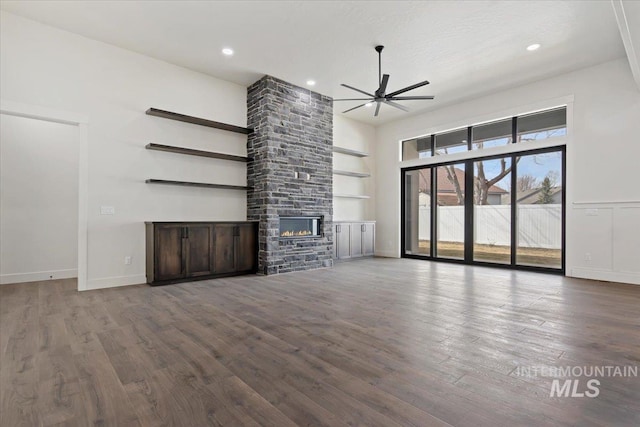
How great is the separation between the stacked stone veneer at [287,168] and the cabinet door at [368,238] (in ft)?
5.17

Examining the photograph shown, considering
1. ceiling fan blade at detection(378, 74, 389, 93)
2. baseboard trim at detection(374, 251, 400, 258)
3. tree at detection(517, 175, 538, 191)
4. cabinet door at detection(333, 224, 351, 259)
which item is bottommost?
baseboard trim at detection(374, 251, 400, 258)

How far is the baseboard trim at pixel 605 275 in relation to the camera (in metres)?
4.92

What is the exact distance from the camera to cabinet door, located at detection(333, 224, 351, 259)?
24.5 feet

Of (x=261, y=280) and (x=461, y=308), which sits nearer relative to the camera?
(x=461, y=308)

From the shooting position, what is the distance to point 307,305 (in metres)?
3.65

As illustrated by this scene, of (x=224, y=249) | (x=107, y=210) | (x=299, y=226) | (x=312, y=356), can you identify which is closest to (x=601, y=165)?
(x=299, y=226)

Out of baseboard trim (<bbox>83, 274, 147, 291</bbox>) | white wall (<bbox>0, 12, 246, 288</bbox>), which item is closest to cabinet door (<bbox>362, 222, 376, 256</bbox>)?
white wall (<bbox>0, 12, 246, 288</bbox>)

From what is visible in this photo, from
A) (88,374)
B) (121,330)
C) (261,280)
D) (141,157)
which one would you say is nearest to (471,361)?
(88,374)

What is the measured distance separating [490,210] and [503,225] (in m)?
0.41

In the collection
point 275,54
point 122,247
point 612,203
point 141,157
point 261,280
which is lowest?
point 261,280

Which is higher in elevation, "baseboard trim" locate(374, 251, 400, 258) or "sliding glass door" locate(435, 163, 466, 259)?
"sliding glass door" locate(435, 163, 466, 259)

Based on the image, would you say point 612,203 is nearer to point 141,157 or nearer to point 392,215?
point 392,215

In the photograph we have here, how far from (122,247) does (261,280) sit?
2229 mm

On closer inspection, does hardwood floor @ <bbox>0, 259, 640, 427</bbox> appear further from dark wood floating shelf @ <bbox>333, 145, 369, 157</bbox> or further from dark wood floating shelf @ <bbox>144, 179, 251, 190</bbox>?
dark wood floating shelf @ <bbox>333, 145, 369, 157</bbox>
